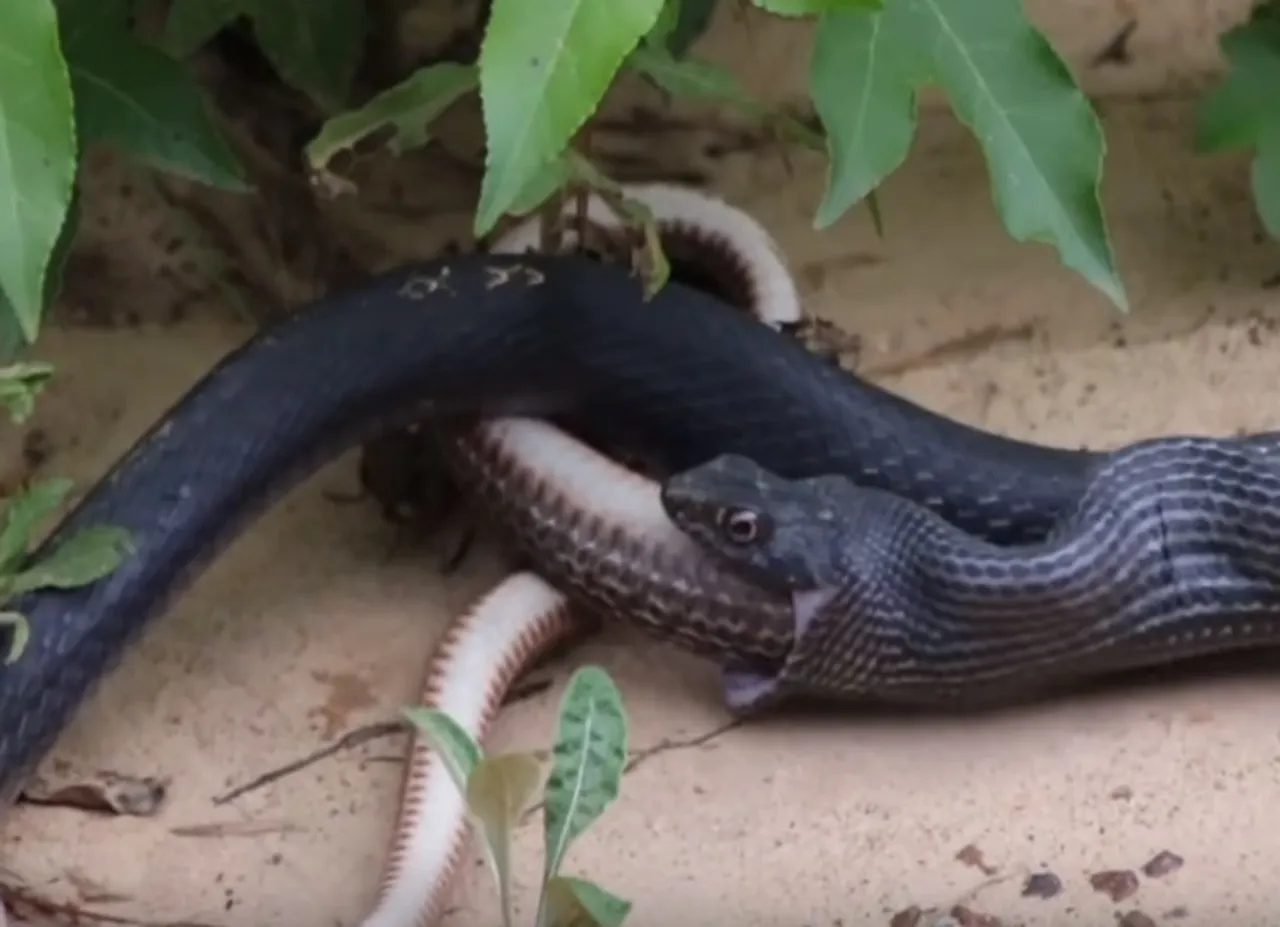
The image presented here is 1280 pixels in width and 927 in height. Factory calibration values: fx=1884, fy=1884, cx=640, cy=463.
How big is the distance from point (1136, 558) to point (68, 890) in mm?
880

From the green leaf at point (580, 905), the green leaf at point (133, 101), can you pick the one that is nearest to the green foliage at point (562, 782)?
the green leaf at point (580, 905)

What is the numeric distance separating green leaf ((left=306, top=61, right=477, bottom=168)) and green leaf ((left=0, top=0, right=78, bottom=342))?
0.38m

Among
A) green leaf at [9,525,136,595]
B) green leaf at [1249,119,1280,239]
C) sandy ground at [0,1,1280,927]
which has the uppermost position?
green leaf at [1249,119,1280,239]

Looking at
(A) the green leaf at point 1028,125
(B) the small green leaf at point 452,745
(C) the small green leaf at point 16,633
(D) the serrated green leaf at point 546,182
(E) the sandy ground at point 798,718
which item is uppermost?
(A) the green leaf at point 1028,125

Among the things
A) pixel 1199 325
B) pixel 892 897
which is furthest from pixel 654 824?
pixel 1199 325

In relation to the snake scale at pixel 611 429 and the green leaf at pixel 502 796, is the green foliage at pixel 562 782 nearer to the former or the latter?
the green leaf at pixel 502 796

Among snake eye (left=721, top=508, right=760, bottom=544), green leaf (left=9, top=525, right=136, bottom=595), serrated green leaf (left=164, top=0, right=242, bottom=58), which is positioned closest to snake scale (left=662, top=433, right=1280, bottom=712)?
snake eye (left=721, top=508, right=760, bottom=544)

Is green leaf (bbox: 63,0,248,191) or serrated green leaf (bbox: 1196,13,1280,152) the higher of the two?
green leaf (bbox: 63,0,248,191)

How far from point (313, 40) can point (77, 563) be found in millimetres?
556

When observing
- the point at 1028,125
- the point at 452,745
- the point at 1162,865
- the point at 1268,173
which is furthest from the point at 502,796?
the point at 1268,173

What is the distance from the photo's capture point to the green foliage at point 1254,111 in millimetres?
1839

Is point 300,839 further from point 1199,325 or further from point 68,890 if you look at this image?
point 1199,325

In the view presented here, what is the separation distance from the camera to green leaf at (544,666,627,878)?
121 centimetres

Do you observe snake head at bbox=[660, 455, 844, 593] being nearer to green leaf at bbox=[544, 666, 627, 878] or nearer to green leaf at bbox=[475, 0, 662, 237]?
green leaf at bbox=[544, 666, 627, 878]
